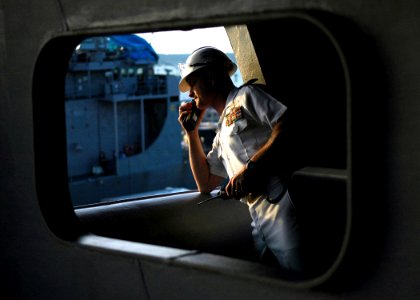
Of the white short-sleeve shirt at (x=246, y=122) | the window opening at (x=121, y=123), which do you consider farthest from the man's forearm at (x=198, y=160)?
the window opening at (x=121, y=123)

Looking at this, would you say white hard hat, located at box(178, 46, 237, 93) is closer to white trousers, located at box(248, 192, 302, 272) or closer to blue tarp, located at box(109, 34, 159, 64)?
white trousers, located at box(248, 192, 302, 272)

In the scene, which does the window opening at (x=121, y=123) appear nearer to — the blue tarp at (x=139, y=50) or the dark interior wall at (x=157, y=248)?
the blue tarp at (x=139, y=50)

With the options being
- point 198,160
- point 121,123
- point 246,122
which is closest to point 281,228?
point 246,122

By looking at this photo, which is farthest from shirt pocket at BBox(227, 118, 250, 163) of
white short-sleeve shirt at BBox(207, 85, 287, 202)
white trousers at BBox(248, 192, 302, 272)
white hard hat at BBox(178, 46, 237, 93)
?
white hard hat at BBox(178, 46, 237, 93)

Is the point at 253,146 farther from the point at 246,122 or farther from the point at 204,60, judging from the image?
the point at 204,60

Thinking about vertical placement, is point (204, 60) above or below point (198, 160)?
above

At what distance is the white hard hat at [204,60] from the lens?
2.93 meters

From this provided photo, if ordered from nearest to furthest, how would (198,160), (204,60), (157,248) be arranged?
(157,248) → (204,60) → (198,160)

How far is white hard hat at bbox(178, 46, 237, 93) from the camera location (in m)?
2.93

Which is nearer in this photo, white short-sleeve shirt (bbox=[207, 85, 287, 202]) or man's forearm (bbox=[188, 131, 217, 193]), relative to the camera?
white short-sleeve shirt (bbox=[207, 85, 287, 202])

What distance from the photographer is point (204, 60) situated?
115 inches

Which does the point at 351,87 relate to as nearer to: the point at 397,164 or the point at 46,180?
the point at 397,164

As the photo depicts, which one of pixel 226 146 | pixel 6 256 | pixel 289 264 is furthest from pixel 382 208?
pixel 6 256

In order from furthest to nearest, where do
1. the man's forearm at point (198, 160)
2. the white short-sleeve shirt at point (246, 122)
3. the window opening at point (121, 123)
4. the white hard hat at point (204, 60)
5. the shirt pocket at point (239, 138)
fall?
the window opening at point (121, 123), the man's forearm at point (198, 160), the white hard hat at point (204, 60), the shirt pocket at point (239, 138), the white short-sleeve shirt at point (246, 122)
